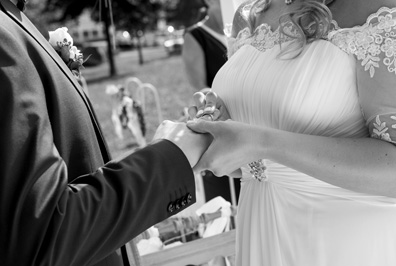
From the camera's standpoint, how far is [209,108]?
1.60 m

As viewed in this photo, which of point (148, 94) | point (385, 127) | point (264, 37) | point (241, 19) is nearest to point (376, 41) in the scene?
point (385, 127)

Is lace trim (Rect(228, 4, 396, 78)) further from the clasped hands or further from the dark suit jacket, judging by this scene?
the dark suit jacket

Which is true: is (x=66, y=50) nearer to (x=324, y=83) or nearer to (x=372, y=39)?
(x=324, y=83)

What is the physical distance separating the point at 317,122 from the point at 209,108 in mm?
330

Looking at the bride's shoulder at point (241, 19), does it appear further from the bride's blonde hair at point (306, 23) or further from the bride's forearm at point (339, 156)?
the bride's forearm at point (339, 156)

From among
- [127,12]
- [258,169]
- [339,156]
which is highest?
[339,156]

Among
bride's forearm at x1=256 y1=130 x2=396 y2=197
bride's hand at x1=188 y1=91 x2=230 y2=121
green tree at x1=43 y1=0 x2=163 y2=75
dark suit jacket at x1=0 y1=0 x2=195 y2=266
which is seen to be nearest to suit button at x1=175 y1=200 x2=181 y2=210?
dark suit jacket at x1=0 y1=0 x2=195 y2=266

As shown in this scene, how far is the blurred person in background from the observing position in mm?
3693

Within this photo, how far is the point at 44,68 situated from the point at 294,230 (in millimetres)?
979

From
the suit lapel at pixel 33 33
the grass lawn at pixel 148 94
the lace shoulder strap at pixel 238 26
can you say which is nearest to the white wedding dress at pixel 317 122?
the lace shoulder strap at pixel 238 26

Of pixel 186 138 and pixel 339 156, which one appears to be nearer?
pixel 186 138

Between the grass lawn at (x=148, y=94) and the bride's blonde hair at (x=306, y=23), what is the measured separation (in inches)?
207

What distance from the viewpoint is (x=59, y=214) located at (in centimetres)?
98

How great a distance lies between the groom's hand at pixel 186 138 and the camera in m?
1.24
